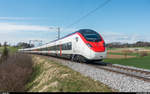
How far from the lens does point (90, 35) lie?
14062 mm

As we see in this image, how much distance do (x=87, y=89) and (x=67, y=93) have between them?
0.87 meters

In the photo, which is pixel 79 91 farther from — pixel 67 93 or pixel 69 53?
pixel 69 53

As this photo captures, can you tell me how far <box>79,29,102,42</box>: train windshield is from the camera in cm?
1357

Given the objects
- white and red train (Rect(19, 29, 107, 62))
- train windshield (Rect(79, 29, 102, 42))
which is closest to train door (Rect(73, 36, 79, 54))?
white and red train (Rect(19, 29, 107, 62))

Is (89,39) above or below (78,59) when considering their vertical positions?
above

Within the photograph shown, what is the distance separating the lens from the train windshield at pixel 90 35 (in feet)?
44.5

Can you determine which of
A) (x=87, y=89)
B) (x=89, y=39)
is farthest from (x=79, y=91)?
(x=89, y=39)

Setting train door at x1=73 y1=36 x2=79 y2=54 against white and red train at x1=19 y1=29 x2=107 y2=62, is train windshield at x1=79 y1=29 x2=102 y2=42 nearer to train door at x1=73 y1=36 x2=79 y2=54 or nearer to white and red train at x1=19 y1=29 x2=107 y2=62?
white and red train at x1=19 y1=29 x2=107 y2=62

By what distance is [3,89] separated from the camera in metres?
12.3

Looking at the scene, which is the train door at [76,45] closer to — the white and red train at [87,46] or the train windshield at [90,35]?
the white and red train at [87,46]

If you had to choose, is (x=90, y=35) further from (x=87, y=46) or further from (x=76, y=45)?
(x=76, y=45)

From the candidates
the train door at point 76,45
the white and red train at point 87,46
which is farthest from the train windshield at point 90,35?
the train door at point 76,45

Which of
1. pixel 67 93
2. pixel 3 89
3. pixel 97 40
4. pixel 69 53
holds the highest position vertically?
pixel 97 40

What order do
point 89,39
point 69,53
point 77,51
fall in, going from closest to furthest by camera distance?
point 89,39 < point 77,51 < point 69,53
